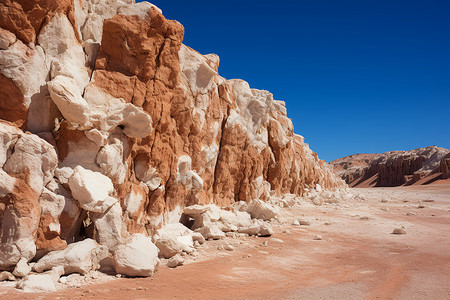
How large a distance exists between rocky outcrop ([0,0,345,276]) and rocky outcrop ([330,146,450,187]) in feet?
227

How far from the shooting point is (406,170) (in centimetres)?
8219

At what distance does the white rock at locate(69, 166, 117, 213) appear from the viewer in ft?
23.3

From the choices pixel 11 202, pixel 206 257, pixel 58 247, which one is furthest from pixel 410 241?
pixel 11 202

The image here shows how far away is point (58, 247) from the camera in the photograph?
22.0 ft

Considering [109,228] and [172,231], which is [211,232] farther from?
[109,228]

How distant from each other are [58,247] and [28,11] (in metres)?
5.59

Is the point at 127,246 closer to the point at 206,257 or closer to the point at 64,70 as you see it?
the point at 206,257

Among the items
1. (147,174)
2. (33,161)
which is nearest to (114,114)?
(147,174)

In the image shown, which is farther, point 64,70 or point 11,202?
point 64,70

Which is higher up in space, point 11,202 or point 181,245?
point 11,202

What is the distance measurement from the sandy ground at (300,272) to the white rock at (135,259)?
20 centimetres

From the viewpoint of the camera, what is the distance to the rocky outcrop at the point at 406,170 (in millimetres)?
68625

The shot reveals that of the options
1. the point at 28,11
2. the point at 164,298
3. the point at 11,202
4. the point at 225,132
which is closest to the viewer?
the point at 164,298

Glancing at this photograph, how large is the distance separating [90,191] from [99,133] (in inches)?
65.6
